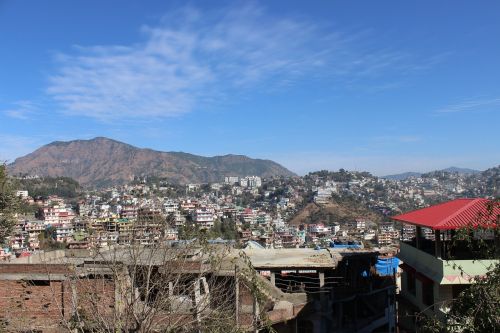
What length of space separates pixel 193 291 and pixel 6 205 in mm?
11319

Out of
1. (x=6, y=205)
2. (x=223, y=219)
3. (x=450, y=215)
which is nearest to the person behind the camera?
(x=450, y=215)

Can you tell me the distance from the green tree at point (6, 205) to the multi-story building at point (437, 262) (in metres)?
13.4

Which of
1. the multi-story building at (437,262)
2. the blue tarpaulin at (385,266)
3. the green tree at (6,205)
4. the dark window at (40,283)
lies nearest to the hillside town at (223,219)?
the green tree at (6,205)

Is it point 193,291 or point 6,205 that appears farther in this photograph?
point 6,205

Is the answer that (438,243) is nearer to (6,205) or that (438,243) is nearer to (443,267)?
(443,267)

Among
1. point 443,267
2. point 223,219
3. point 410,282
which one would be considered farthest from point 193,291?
point 223,219

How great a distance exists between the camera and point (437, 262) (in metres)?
14.0

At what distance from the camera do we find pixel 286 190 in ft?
629

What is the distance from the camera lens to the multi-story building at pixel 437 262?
1333 cm

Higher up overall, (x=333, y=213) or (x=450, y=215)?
(x=450, y=215)

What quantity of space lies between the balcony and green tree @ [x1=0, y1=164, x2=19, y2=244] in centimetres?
1391

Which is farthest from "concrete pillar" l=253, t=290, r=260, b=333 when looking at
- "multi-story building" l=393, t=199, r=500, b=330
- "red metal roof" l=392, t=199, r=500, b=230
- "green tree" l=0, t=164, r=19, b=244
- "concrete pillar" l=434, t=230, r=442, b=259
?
"green tree" l=0, t=164, r=19, b=244

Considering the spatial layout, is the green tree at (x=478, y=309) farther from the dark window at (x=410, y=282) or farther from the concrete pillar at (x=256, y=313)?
the dark window at (x=410, y=282)

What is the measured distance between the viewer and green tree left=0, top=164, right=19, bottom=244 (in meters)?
17.4
